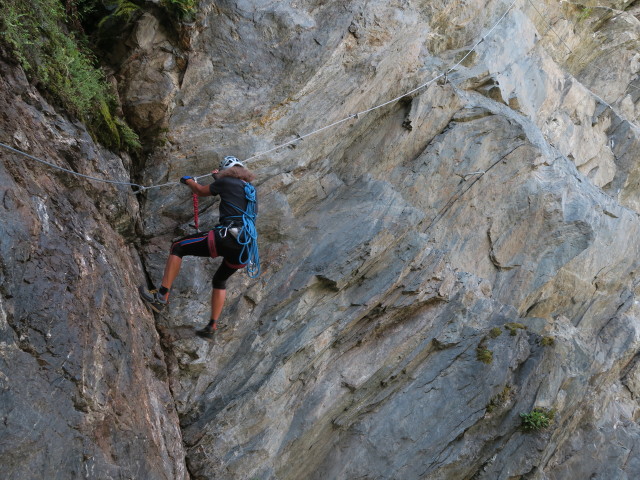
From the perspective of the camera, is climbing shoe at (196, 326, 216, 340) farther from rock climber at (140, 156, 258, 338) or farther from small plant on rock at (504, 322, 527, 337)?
small plant on rock at (504, 322, 527, 337)

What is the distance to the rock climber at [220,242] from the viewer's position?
285 inches

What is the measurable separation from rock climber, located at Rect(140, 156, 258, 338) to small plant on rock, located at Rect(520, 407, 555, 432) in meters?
5.58

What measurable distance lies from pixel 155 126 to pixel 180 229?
1705mm

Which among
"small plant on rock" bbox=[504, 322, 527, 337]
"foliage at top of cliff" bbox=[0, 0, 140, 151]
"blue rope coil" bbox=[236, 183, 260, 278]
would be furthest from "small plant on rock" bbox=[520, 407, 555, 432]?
"foliage at top of cliff" bbox=[0, 0, 140, 151]

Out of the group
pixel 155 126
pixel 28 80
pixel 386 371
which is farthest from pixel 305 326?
pixel 28 80

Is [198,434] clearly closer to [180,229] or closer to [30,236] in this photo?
[180,229]

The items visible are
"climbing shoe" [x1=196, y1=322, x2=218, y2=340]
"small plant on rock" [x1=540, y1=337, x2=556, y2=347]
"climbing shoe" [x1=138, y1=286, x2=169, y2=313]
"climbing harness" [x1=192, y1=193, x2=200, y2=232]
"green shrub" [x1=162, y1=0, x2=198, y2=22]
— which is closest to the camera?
"climbing shoe" [x1=138, y1=286, x2=169, y2=313]

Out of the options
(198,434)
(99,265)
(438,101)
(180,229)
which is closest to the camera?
(99,265)

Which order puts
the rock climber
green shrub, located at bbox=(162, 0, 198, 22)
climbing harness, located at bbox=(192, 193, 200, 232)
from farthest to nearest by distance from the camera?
1. green shrub, located at bbox=(162, 0, 198, 22)
2. climbing harness, located at bbox=(192, 193, 200, 232)
3. the rock climber

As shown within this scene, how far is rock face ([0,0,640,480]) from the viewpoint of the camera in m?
6.01

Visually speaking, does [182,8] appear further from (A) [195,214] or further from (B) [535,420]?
(B) [535,420]

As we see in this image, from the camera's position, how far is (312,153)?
9.27 metres

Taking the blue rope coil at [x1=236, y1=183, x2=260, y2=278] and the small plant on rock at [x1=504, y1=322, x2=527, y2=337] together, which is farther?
the small plant on rock at [x1=504, y1=322, x2=527, y2=337]

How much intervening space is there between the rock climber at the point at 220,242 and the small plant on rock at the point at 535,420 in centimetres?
558
